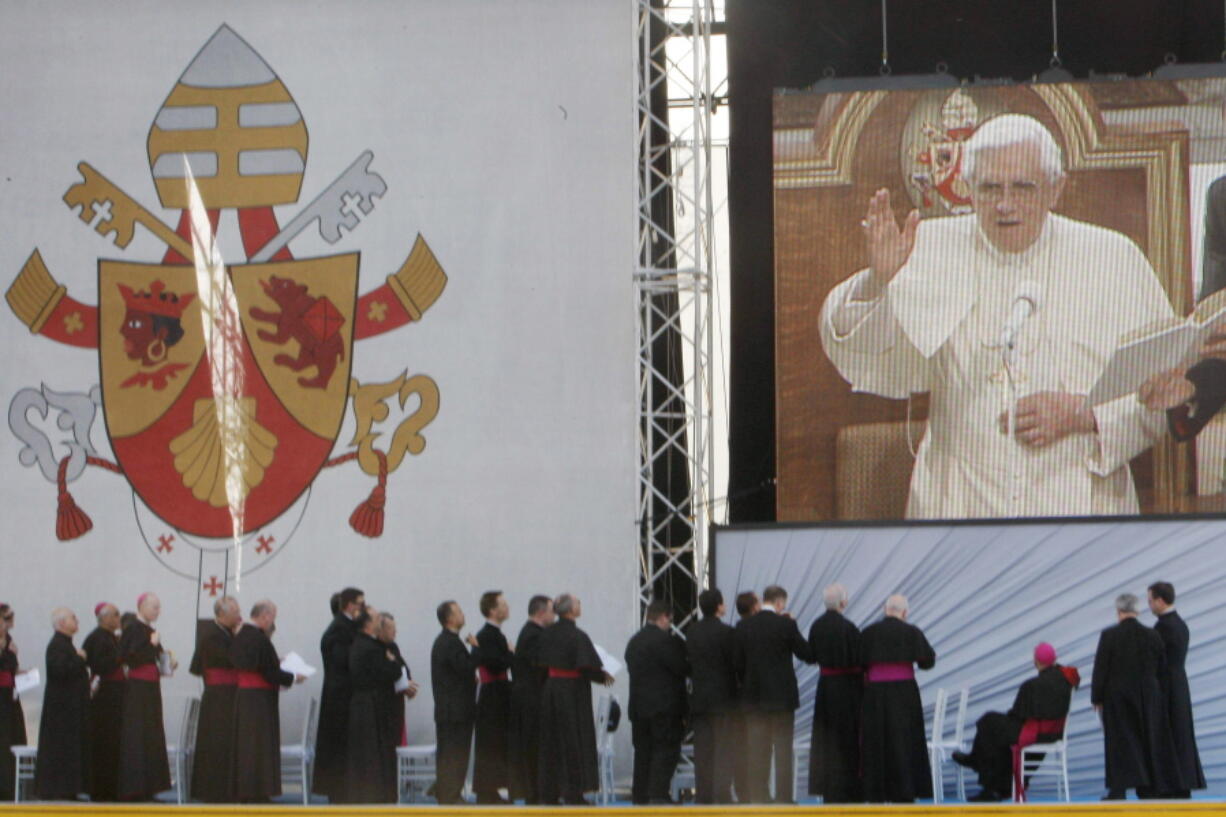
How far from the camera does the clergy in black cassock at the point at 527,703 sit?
10.1m

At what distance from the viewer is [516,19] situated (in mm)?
11461

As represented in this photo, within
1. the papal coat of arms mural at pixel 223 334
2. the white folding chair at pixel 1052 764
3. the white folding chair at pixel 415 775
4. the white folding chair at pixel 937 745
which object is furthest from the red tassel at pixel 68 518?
the white folding chair at pixel 1052 764

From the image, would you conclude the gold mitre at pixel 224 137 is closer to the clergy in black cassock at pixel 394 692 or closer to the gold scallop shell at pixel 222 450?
the gold scallop shell at pixel 222 450

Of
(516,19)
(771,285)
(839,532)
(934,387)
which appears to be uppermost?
(516,19)

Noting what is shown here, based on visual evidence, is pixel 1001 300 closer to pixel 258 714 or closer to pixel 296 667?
pixel 296 667

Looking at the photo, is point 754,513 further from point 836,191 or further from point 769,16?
point 769,16


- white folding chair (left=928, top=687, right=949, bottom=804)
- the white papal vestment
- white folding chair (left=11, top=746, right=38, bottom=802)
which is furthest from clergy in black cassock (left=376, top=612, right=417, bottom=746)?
the white papal vestment

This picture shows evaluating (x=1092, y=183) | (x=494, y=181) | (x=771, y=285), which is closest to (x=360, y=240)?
(x=494, y=181)

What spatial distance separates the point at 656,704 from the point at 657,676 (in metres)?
0.15

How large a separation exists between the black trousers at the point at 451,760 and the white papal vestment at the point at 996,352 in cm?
311

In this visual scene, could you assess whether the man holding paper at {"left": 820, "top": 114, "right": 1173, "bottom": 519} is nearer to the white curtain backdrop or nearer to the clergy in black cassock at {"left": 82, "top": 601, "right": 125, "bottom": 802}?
the white curtain backdrop

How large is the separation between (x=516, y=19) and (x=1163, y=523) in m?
4.85

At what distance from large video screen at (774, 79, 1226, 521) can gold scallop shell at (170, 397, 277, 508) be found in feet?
10.6

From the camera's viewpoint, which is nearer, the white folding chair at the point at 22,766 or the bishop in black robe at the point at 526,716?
the bishop in black robe at the point at 526,716
